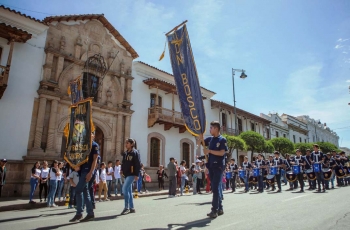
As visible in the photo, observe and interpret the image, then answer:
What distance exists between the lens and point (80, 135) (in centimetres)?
682

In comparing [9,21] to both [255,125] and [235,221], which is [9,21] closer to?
[235,221]

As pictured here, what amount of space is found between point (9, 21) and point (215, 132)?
15.0 metres

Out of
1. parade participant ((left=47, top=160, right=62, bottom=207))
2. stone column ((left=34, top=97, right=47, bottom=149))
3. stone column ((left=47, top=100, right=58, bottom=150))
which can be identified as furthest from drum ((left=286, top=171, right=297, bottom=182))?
stone column ((left=34, top=97, right=47, bottom=149))

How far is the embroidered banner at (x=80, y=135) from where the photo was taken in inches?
248

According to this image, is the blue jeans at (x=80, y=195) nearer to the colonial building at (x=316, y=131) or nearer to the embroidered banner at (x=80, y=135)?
the embroidered banner at (x=80, y=135)

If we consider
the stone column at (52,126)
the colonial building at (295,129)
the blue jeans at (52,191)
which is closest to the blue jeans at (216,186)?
the blue jeans at (52,191)

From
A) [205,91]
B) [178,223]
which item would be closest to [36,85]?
[178,223]

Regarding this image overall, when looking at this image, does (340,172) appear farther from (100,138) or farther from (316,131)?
(316,131)

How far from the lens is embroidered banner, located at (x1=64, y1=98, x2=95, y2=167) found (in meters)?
6.30

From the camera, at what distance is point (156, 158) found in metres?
22.1

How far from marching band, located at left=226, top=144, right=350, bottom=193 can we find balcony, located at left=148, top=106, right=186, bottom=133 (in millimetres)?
7723

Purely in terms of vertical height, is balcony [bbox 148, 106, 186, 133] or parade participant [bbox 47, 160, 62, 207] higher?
balcony [bbox 148, 106, 186, 133]

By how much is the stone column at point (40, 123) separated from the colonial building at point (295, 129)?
1617 inches

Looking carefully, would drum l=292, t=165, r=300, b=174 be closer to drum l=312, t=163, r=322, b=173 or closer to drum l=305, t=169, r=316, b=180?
drum l=305, t=169, r=316, b=180
